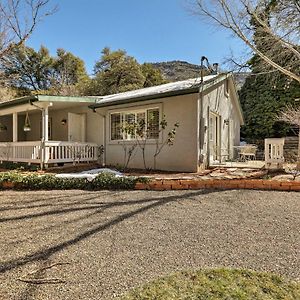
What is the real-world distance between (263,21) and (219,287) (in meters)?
9.76

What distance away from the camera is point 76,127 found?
45.3 feet

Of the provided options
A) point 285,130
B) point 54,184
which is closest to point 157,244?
point 54,184

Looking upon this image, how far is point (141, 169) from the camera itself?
11352 millimetres

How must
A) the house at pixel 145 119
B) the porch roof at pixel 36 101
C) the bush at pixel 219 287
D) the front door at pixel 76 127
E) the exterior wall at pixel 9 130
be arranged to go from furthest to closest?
1. the exterior wall at pixel 9 130
2. the front door at pixel 76 127
3. the porch roof at pixel 36 101
4. the house at pixel 145 119
5. the bush at pixel 219 287

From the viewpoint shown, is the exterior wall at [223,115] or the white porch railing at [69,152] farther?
the white porch railing at [69,152]

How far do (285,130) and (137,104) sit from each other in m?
11.5

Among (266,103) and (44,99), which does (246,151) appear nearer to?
(266,103)

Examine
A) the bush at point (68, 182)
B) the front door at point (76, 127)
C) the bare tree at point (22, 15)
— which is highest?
the bare tree at point (22, 15)

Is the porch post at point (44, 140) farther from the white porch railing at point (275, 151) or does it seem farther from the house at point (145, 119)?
the white porch railing at point (275, 151)

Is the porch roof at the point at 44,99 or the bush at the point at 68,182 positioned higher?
the porch roof at the point at 44,99

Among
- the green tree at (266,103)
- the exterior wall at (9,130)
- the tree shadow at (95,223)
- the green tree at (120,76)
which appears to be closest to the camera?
the tree shadow at (95,223)

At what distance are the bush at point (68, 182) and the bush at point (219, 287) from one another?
4.56 meters

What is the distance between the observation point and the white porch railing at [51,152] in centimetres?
1126

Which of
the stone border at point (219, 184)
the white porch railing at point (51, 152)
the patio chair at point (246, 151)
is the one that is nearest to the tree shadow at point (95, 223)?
the stone border at point (219, 184)
